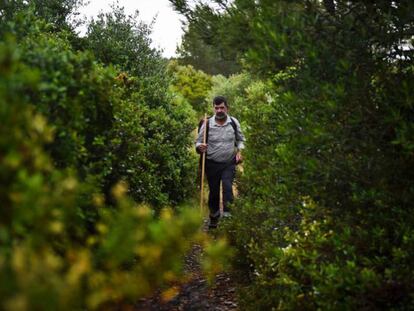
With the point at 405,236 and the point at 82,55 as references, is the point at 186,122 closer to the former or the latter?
the point at 82,55

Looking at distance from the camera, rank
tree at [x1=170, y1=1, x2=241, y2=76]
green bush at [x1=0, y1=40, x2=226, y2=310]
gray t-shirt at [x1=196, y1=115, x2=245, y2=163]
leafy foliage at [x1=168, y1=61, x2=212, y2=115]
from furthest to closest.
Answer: leafy foliage at [x1=168, y1=61, x2=212, y2=115]
gray t-shirt at [x1=196, y1=115, x2=245, y2=163]
tree at [x1=170, y1=1, x2=241, y2=76]
green bush at [x1=0, y1=40, x2=226, y2=310]

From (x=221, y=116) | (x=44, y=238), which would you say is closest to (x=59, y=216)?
(x=44, y=238)

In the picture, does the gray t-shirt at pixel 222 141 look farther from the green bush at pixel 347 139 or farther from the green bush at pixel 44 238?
the green bush at pixel 44 238

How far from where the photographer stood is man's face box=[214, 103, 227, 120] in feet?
27.1

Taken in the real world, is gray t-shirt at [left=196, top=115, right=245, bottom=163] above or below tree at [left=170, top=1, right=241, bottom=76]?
below

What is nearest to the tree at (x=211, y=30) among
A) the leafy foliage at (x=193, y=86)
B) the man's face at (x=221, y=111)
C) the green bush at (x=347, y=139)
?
the green bush at (x=347, y=139)

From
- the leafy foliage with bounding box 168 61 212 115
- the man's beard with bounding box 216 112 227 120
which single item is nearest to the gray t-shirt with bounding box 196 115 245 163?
the man's beard with bounding box 216 112 227 120

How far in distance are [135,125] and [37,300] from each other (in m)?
4.19

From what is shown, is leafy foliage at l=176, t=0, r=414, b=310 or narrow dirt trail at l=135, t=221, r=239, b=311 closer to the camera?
leafy foliage at l=176, t=0, r=414, b=310

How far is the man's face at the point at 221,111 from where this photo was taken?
8258 mm

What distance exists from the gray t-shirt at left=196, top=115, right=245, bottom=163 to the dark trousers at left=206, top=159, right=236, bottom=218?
0.39 feet

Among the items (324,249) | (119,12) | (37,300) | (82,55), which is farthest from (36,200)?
(119,12)

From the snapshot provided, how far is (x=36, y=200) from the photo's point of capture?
5.73ft

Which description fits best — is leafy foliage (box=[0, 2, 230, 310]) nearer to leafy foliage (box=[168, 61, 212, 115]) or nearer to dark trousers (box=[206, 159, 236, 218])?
dark trousers (box=[206, 159, 236, 218])
